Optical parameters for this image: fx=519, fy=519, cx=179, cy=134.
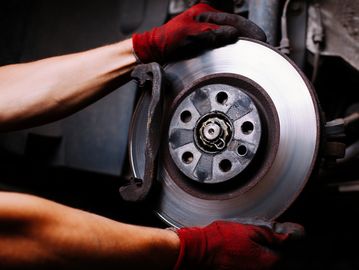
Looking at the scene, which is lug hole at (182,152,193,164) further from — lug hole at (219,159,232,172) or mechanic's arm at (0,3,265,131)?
mechanic's arm at (0,3,265,131)

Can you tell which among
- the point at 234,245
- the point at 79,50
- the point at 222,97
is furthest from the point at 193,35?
the point at 79,50

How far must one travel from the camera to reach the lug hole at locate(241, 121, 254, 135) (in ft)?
2.73

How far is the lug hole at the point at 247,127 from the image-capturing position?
2.73ft

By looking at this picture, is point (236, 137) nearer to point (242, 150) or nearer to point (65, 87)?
point (242, 150)

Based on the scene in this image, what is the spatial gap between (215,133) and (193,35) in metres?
0.18

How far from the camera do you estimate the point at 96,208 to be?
1.46 meters

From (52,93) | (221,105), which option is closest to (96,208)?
(52,93)

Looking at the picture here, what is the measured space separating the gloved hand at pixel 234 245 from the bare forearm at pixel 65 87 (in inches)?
13.6

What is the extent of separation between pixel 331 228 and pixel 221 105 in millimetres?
613

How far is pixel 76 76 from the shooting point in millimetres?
986

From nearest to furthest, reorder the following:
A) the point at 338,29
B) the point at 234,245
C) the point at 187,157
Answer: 1. the point at 234,245
2. the point at 187,157
3. the point at 338,29

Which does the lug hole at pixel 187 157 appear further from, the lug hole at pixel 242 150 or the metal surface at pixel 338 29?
the metal surface at pixel 338 29

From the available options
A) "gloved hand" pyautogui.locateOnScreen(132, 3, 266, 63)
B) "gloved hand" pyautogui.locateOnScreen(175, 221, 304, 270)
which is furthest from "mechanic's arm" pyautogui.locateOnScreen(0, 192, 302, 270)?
"gloved hand" pyautogui.locateOnScreen(132, 3, 266, 63)

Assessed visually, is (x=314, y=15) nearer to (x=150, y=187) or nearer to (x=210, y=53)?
(x=210, y=53)
